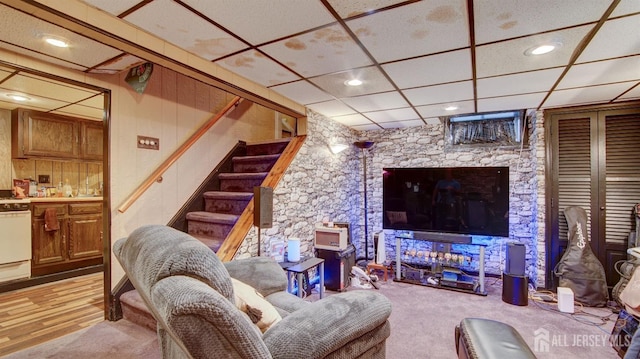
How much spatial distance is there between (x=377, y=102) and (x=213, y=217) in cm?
228

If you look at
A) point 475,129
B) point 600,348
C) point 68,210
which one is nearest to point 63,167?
point 68,210

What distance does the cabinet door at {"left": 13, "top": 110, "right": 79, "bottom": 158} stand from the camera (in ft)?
13.2

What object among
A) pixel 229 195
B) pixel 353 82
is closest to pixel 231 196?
pixel 229 195

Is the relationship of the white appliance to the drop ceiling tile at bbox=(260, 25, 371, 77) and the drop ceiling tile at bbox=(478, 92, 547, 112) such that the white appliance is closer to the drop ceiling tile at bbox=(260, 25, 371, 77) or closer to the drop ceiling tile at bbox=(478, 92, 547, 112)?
the drop ceiling tile at bbox=(260, 25, 371, 77)

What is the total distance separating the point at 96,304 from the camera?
10.3 feet

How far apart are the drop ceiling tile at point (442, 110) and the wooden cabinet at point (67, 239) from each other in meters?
4.76

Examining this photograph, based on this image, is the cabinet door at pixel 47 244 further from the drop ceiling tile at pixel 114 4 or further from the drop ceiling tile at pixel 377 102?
the drop ceiling tile at pixel 377 102

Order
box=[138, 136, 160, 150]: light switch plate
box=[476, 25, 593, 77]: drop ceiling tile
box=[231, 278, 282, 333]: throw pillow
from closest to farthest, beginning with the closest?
box=[231, 278, 282, 333]: throw pillow, box=[476, 25, 593, 77]: drop ceiling tile, box=[138, 136, 160, 150]: light switch plate

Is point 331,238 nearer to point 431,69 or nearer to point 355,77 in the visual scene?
point 355,77

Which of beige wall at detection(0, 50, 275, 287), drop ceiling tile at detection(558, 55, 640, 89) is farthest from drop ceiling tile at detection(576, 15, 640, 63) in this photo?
beige wall at detection(0, 50, 275, 287)

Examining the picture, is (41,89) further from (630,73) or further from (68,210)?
(630,73)

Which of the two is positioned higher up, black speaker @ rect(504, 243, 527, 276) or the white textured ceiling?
the white textured ceiling

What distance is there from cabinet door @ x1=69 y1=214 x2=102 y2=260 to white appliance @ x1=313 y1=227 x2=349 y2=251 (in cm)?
321

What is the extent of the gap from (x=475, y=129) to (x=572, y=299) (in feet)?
7.76
